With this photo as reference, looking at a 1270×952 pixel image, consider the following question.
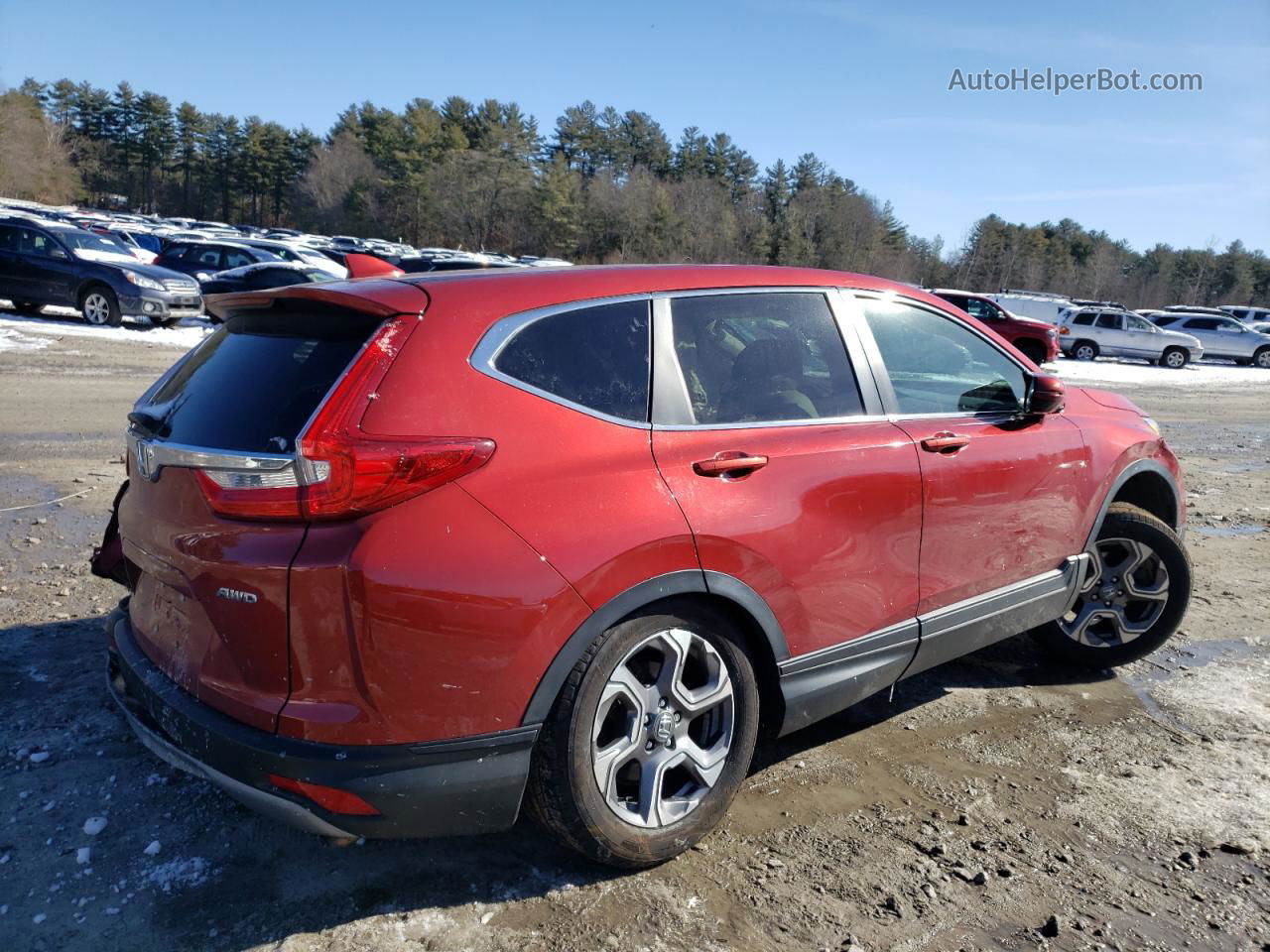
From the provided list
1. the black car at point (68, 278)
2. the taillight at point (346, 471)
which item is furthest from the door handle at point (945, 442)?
the black car at point (68, 278)

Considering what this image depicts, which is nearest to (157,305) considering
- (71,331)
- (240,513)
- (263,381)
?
(71,331)

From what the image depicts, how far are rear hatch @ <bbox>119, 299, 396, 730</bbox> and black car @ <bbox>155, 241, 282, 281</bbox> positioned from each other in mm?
22396

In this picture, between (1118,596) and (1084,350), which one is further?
(1084,350)

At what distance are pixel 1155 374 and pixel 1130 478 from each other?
2607cm

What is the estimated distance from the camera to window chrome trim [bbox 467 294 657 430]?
257cm

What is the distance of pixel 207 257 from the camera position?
23.5 meters

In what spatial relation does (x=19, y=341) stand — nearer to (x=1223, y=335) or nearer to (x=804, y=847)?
(x=804, y=847)

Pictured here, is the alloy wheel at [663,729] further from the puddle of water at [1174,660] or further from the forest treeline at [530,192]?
the forest treeline at [530,192]

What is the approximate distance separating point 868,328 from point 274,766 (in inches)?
99.5

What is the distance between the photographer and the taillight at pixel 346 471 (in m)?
2.32

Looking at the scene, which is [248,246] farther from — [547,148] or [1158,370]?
[547,148]

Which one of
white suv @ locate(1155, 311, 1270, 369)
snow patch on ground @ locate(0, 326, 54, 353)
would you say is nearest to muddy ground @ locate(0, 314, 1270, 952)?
snow patch on ground @ locate(0, 326, 54, 353)

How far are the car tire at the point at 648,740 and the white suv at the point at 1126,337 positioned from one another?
101ft

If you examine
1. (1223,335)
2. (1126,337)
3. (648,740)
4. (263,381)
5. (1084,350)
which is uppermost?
(1223,335)
